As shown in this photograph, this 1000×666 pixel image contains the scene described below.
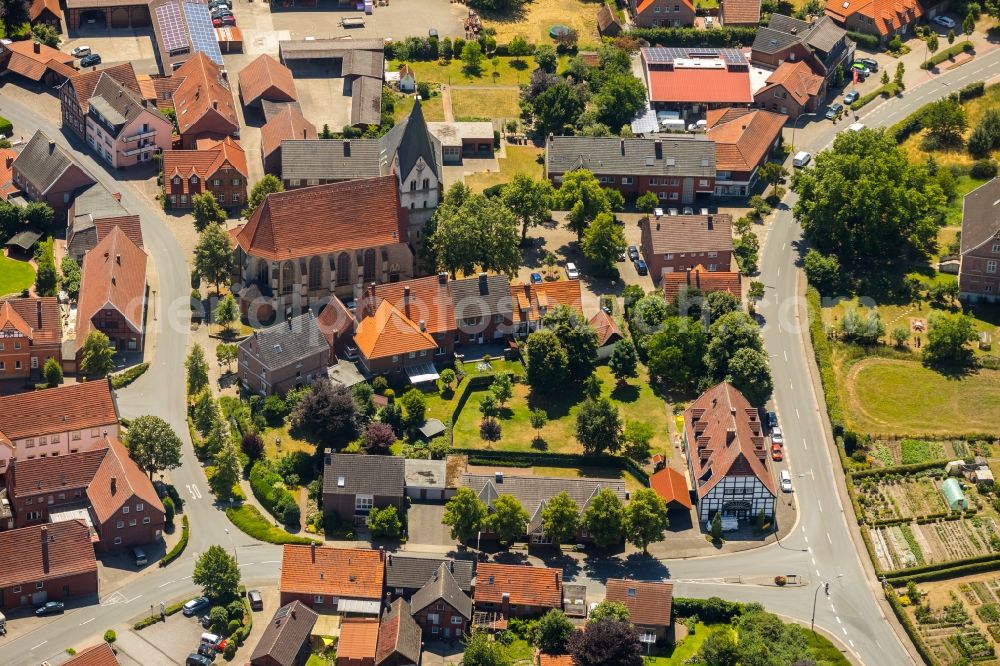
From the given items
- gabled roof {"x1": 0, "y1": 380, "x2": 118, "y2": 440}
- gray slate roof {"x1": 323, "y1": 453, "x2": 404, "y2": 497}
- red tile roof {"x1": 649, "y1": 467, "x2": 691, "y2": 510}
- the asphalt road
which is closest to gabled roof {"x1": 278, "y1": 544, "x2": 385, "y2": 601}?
the asphalt road

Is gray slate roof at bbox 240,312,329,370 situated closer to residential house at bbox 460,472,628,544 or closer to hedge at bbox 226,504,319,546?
hedge at bbox 226,504,319,546

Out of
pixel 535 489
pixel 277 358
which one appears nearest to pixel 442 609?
pixel 535 489

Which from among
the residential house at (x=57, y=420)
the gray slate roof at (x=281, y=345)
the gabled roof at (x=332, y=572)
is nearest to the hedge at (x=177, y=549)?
the gabled roof at (x=332, y=572)

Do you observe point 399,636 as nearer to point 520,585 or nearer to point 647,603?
point 520,585

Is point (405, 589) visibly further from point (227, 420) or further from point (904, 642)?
point (904, 642)

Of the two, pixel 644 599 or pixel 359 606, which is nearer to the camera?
pixel 644 599

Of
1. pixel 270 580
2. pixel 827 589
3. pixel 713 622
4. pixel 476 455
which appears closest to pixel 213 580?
pixel 270 580
